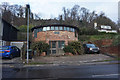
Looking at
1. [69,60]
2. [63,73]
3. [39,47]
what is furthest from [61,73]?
[39,47]

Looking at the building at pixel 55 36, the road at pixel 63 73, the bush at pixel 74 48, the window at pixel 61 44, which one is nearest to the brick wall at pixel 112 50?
the bush at pixel 74 48

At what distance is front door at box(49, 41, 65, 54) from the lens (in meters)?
18.5

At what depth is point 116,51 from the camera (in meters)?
17.8

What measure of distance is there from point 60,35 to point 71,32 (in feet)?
7.30

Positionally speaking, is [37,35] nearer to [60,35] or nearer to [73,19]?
[60,35]

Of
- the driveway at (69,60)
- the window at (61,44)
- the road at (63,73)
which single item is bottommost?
the driveway at (69,60)

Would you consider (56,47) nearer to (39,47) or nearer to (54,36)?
(54,36)

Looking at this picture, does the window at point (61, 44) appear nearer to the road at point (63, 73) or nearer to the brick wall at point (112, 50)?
the brick wall at point (112, 50)

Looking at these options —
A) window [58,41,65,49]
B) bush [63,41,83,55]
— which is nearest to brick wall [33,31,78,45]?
window [58,41,65,49]

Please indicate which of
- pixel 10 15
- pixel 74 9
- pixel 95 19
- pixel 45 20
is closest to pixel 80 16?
pixel 74 9

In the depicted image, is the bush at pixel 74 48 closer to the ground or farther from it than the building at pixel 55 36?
closer to the ground

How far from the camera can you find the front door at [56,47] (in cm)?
1853

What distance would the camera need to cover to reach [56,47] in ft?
61.1

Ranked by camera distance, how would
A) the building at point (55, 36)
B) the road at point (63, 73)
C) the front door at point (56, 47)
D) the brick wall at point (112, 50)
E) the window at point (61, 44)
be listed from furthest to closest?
the window at point (61, 44) < the building at point (55, 36) < the front door at point (56, 47) < the brick wall at point (112, 50) < the road at point (63, 73)
